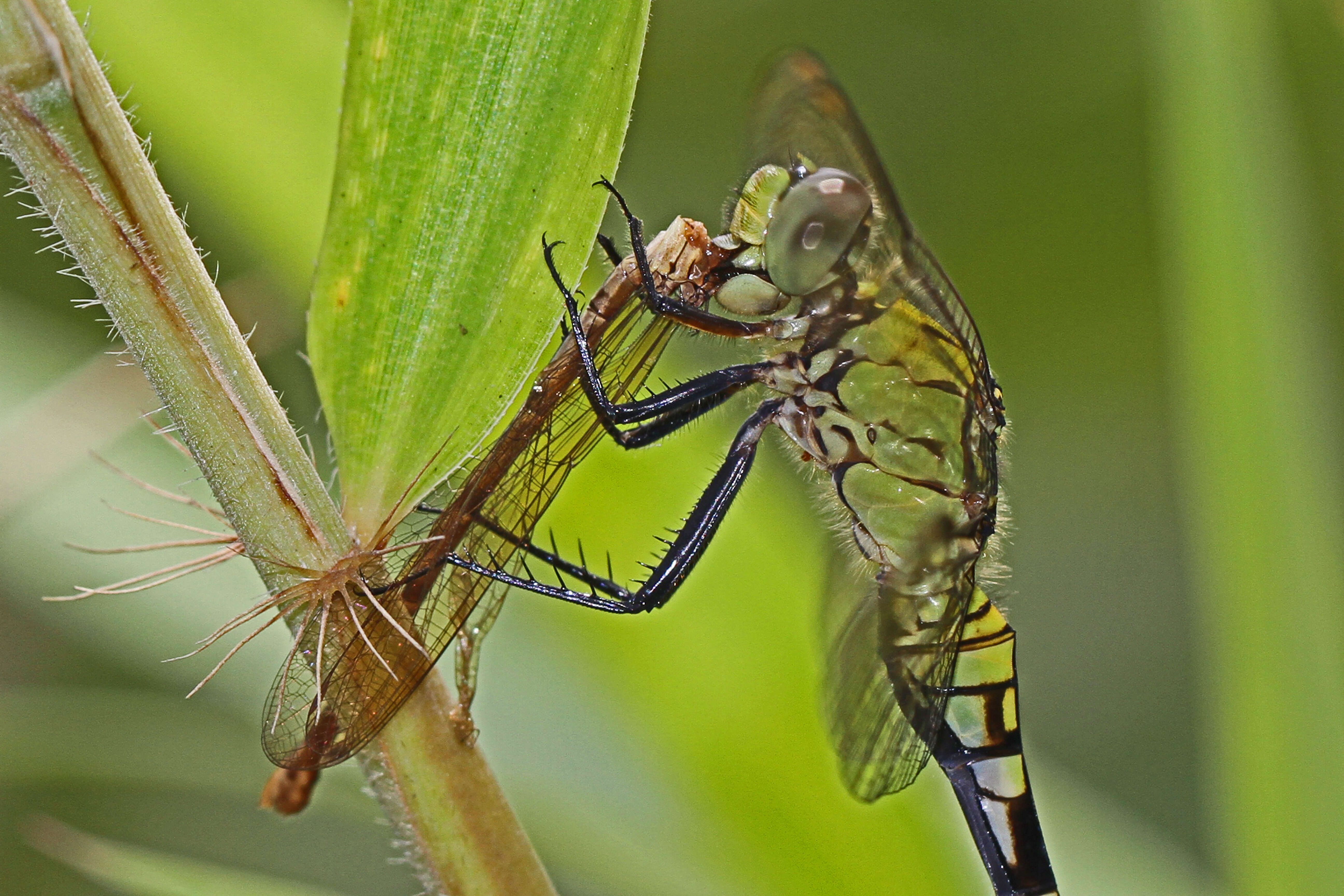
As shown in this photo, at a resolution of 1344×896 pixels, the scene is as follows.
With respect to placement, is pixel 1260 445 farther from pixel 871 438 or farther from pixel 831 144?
pixel 831 144

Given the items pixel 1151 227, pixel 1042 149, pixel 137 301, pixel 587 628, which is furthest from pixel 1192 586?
pixel 137 301

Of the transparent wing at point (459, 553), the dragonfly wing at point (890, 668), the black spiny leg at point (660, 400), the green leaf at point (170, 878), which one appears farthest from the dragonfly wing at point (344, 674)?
the dragonfly wing at point (890, 668)

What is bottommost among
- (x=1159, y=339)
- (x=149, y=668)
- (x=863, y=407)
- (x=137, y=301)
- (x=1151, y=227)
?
(x=149, y=668)

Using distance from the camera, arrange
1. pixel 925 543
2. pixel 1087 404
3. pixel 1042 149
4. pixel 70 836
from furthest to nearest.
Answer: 1. pixel 1087 404
2. pixel 1042 149
3. pixel 70 836
4. pixel 925 543

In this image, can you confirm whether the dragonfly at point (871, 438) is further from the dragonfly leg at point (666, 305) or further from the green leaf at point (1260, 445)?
the green leaf at point (1260, 445)

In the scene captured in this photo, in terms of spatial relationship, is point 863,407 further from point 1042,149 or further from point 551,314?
point 1042,149

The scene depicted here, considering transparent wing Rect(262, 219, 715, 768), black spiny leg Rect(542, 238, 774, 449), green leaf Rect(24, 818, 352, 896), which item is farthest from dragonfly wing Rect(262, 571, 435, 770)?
green leaf Rect(24, 818, 352, 896)
